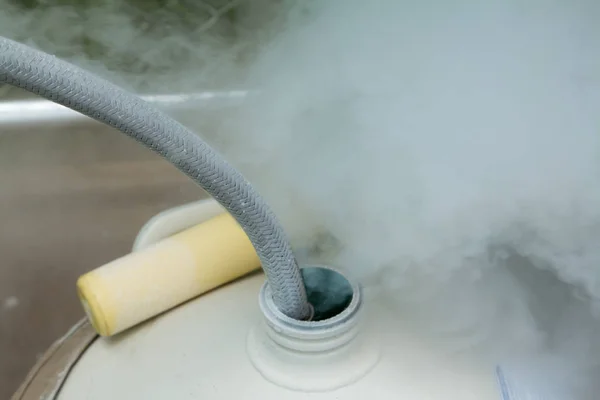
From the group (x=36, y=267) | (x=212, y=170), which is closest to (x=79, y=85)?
(x=212, y=170)

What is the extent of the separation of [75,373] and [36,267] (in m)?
0.44

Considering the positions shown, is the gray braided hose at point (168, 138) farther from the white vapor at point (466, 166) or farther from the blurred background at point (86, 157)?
the blurred background at point (86, 157)

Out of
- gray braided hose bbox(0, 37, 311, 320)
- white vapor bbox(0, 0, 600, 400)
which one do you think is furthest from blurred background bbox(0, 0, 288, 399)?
gray braided hose bbox(0, 37, 311, 320)

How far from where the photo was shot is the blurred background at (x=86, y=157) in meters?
0.66

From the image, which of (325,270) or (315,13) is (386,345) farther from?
(315,13)

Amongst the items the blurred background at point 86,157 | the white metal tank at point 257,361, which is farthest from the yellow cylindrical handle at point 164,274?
the blurred background at point 86,157

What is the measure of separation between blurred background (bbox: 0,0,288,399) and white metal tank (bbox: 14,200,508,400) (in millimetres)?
244

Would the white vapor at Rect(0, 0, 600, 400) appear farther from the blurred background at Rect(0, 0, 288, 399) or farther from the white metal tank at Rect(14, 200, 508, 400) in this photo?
the blurred background at Rect(0, 0, 288, 399)

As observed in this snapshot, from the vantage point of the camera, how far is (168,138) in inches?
12.5

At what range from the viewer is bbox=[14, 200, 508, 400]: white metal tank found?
0.38 meters

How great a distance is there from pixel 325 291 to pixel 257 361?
0.07 m

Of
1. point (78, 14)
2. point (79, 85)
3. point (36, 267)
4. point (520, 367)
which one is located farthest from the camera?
point (36, 267)

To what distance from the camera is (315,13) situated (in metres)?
0.49

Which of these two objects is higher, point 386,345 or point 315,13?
point 315,13
